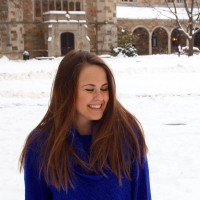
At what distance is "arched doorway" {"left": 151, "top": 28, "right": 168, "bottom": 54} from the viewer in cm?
4006

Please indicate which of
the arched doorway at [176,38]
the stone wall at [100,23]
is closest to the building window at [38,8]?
the stone wall at [100,23]

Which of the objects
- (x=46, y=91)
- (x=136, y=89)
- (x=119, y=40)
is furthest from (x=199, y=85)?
(x=119, y=40)

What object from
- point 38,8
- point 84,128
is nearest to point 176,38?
point 38,8

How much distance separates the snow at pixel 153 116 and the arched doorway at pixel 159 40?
18631 millimetres

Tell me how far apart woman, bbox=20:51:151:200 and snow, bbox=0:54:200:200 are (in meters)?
2.89

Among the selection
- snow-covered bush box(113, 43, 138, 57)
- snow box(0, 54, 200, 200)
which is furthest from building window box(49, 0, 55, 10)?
snow box(0, 54, 200, 200)

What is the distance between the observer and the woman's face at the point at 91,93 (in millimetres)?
2172

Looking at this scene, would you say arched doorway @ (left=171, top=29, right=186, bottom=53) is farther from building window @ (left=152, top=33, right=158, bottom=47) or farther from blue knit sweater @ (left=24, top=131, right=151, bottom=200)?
blue knit sweater @ (left=24, top=131, right=151, bottom=200)

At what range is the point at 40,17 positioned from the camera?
33875 mm

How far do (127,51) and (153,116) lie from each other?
22.1 m

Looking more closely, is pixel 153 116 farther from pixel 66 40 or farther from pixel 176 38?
pixel 176 38

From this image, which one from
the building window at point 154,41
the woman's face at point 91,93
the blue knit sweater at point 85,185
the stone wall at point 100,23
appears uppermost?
the stone wall at point 100,23

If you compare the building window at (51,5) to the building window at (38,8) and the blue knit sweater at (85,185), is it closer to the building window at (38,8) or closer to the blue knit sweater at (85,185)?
the building window at (38,8)

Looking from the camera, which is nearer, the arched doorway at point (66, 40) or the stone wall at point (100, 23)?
the arched doorway at point (66, 40)
